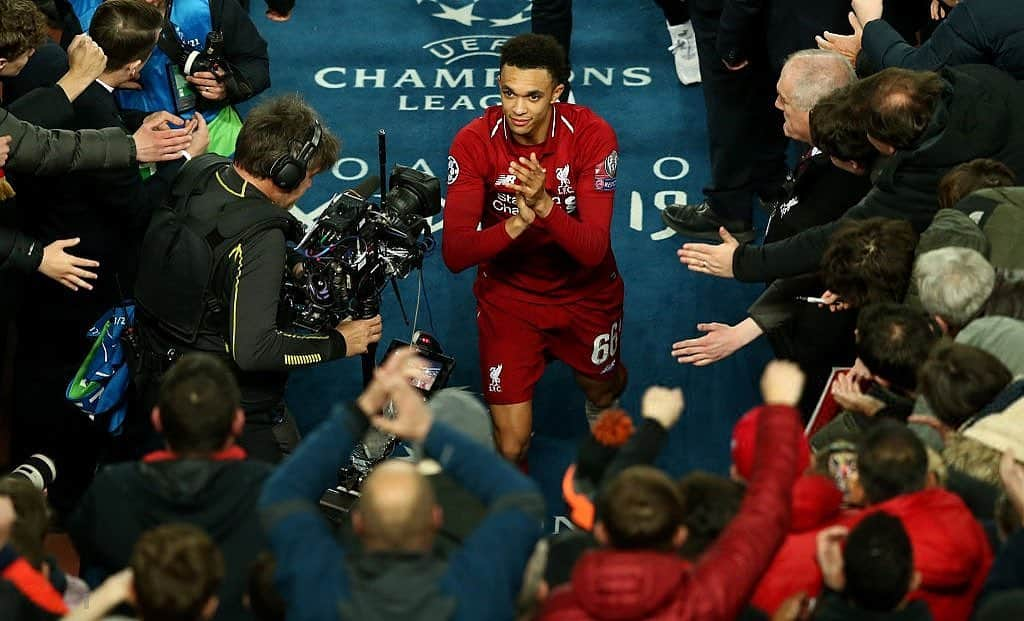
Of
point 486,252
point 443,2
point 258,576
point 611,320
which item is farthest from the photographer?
point 443,2

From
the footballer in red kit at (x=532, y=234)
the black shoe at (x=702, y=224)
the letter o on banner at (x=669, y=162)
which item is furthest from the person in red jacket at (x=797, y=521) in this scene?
the letter o on banner at (x=669, y=162)

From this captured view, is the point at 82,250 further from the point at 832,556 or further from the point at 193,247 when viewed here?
the point at 832,556

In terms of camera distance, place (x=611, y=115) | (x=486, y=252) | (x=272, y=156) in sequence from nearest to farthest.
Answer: (x=272, y=156) → (x=486, y=252) → (x=611, y=115)

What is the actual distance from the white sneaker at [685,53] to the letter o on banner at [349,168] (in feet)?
6.65

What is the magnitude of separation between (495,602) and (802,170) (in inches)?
112

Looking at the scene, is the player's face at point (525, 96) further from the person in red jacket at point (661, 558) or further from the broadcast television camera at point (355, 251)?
the person in red jacket at point (661, 558)

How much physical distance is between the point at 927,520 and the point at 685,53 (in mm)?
5297

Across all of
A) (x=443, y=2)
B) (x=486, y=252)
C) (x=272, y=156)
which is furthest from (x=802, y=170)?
(x=443, y=2)

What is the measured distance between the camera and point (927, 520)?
3.55m

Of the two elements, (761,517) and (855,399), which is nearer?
(761,517)

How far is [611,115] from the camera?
8156mm

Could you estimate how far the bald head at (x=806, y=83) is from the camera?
18.2 ft

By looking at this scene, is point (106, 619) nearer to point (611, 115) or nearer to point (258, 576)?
point (258, 576)

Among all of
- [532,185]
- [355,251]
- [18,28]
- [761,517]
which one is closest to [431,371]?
[355,251]
